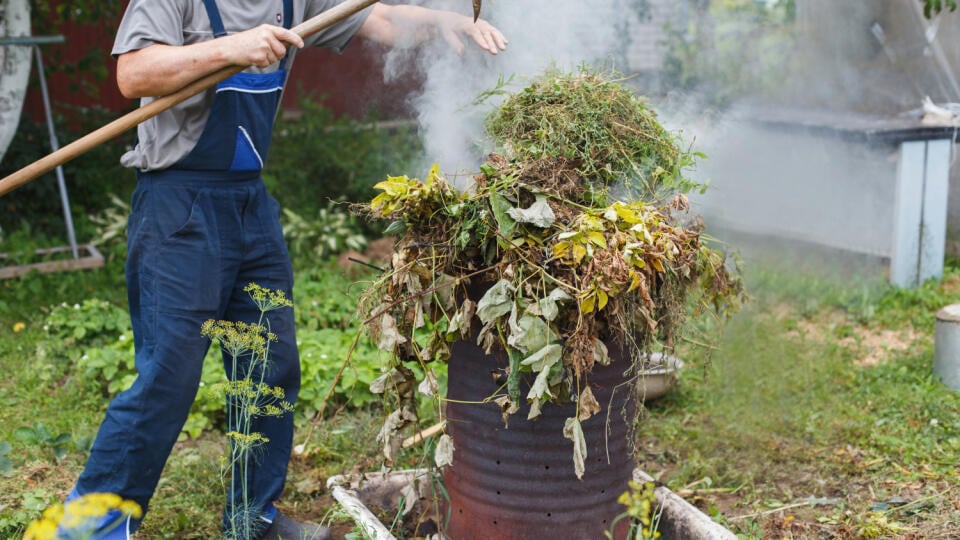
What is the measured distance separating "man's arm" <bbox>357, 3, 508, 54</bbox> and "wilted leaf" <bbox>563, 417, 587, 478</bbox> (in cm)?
149

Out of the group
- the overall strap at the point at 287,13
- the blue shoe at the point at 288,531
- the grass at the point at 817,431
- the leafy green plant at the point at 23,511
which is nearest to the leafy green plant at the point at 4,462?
the leafy green plant at the point at 23,511

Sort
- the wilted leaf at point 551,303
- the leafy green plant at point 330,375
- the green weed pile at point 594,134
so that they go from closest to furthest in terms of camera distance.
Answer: the wilted leaf at point 551,303, the green weed pile at point 594,134, the leafy green plant at point 330,375

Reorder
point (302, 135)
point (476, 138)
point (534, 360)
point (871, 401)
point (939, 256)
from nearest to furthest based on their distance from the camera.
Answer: point (534, 360)
point (476, 138)
point (871, 401)
point (939, 256)
point (302, 135)

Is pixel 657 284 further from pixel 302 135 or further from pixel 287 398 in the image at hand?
pixel 302 135

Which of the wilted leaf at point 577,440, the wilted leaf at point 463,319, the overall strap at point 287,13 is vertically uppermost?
the overall strap at point 287,13

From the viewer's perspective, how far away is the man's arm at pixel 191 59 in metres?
2.76

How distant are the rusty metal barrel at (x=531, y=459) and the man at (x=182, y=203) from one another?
0.68 m

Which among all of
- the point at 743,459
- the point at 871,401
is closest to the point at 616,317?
the point at 743,459

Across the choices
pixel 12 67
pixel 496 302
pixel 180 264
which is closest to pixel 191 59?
pixel 180 264

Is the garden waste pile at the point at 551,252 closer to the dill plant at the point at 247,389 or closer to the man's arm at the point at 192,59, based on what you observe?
the dill plant at the point at 247,389

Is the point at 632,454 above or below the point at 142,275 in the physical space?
below

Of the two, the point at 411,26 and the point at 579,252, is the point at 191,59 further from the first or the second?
the point at 579,252

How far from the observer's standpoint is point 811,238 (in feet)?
22.1

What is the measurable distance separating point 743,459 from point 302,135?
5.55m
